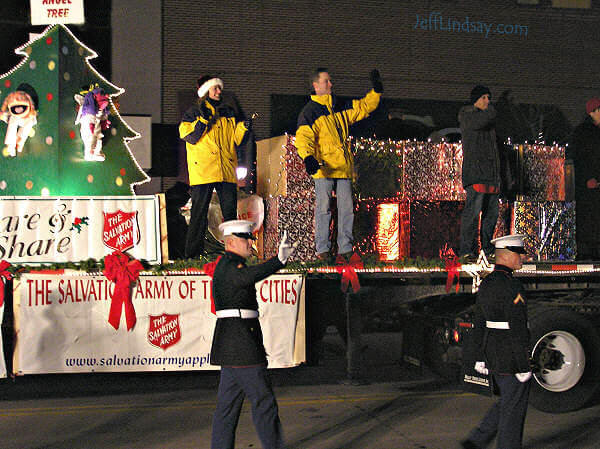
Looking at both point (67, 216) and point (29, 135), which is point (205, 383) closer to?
point (67, 216)

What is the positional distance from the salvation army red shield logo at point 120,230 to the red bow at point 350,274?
1.98 meters

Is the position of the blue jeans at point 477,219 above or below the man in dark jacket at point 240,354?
above

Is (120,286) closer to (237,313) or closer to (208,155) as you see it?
(208,155)

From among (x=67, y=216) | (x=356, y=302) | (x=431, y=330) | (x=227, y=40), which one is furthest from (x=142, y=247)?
(x=227, y=40)

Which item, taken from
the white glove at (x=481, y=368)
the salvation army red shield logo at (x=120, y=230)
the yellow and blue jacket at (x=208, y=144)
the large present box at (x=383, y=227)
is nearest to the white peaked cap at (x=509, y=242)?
the white glove at (x=481, y=368)

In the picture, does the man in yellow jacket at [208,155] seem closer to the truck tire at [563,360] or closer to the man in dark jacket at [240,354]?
the man in dark jacket at [240,354]

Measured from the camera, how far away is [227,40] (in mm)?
13492

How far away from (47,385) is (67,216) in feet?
8.28

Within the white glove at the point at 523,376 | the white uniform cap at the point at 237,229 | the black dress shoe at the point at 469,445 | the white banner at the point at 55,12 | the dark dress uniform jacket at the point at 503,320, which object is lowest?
the black dress shoe at the point at 469,445

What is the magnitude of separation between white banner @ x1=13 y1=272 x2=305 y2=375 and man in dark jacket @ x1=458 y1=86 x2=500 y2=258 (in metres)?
2.61

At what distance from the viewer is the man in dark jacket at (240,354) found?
583cm

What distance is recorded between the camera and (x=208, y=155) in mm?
9211

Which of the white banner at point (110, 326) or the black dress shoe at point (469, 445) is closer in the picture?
the black dress shoe at point (469, 445)

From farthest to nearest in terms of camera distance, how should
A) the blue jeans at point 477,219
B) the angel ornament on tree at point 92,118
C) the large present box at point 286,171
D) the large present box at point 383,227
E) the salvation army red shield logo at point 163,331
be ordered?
the large present box at point 383,227 → the large present box at point 286,171 → the angel ornament on tree at point 92,118 → the blue jeans at point 477,219 → the salvation army red shield logo at point 163,331
